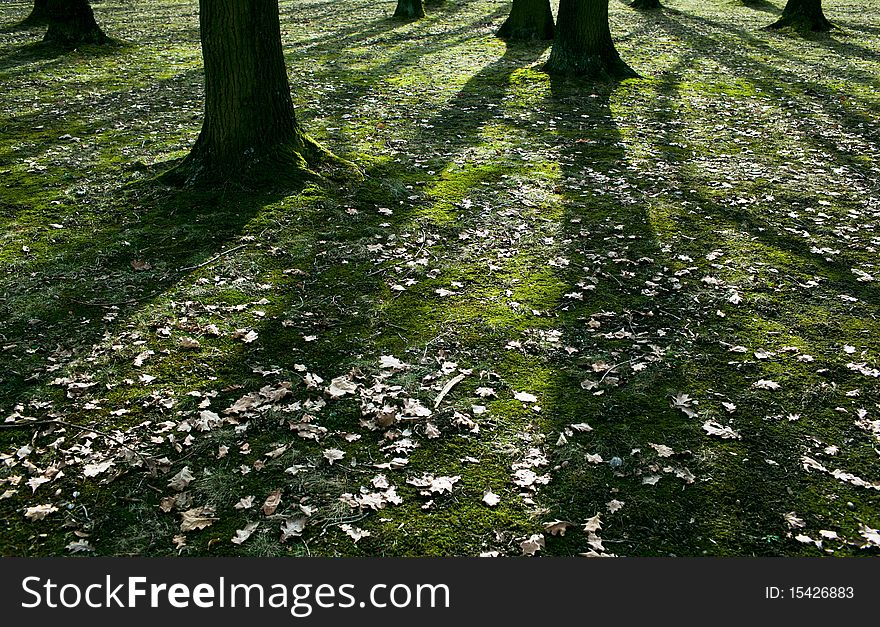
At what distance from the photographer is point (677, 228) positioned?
6855mm

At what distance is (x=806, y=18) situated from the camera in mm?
18719

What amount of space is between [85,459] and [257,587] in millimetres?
1377

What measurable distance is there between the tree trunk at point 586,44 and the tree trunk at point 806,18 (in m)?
9.07

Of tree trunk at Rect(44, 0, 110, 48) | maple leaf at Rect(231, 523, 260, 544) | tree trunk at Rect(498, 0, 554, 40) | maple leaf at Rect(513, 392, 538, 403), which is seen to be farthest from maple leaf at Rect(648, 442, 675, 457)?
tree trunk at Rect(44, 0, 110, 48)

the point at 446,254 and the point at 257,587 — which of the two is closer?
the point at 257,587

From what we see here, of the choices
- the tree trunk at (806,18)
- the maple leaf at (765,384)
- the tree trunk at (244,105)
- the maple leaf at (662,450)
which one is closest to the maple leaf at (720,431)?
the maple leaf at (662,450)

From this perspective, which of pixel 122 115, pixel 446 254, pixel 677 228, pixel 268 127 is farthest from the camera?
pixel 122 115

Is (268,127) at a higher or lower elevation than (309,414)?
higher

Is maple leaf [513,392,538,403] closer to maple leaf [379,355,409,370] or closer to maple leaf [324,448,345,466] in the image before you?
maple leaf [379,355,409,370]

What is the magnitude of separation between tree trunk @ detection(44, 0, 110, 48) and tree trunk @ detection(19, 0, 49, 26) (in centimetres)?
313

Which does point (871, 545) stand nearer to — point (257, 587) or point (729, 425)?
point (729, 425)

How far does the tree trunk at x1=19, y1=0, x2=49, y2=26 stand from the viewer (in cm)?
1738

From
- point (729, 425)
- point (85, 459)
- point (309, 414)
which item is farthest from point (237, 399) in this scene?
point (729, 425)

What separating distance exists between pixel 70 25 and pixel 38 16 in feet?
13.2
